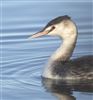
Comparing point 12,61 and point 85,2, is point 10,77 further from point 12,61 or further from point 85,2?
point 85,2

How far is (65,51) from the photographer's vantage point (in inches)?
530

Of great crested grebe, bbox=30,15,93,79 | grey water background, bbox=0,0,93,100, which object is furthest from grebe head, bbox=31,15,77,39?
grey water background, bbox=0,0,93,100

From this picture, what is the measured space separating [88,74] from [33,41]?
3391 mm

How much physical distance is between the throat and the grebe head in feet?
0.32

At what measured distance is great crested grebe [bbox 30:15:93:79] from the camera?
42.3ft

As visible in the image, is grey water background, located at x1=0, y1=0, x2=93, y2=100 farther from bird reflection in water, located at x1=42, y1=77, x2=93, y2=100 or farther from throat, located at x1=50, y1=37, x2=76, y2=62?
throat, located at x1=50, y1=37, x2=76, y2=62

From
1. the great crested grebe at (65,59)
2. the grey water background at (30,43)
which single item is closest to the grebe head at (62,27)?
the great crested grebe at (65,59)

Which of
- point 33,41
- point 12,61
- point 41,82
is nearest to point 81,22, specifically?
point 33,41

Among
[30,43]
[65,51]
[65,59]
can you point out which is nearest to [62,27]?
[65,51]

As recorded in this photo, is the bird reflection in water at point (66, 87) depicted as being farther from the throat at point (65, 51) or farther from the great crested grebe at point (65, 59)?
the throat at point (65, 51)

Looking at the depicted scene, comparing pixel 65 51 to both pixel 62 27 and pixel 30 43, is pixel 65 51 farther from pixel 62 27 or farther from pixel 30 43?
pixel 30 43

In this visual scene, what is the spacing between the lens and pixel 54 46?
15.5 m

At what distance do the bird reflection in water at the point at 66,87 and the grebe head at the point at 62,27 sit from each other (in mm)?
843

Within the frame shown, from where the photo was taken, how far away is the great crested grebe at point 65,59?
508 inches
